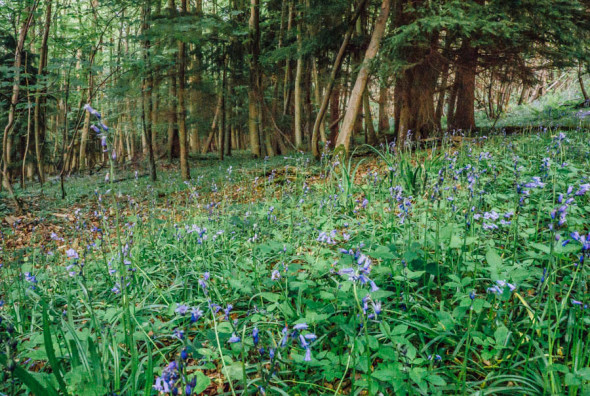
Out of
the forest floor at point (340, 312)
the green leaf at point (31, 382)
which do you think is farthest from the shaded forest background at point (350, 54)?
the green leaf at point (31, 382)

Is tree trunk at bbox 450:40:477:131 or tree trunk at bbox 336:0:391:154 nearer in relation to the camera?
tree trunk at bbox 336:0:391:154

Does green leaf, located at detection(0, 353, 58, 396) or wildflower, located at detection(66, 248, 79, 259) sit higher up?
wildflower, located at detection(66, 248, 79, 259)

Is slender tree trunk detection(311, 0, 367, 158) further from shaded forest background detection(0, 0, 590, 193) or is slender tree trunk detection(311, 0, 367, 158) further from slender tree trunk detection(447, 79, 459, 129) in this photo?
slender tree trunk detection(447, 79, 459, 129)

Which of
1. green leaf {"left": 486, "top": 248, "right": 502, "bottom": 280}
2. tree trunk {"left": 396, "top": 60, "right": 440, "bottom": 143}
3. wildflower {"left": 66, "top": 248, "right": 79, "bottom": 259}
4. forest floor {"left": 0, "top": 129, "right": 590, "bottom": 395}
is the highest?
tree trunk {"left": 396, "top": 60, "right": 440, "bottom": 143}

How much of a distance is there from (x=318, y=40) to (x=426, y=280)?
810cm

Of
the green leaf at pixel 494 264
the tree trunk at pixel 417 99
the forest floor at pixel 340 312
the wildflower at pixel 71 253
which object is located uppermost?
the tree trunk at pixel 417 99

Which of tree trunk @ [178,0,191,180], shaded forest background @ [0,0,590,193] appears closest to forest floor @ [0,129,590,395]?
shaded forest background @ [0,0,590,193]

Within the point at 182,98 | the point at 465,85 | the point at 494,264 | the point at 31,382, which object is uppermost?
the point at 182,98

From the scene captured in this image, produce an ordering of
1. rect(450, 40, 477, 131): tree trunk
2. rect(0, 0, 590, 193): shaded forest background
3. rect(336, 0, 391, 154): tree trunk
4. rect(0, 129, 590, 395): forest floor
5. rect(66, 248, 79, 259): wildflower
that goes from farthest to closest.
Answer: rect(450, 40, 477, 131): tree trunk, rect(336, 0, 391, 154): tree trunk, rect(0, 0, 590, 193): shaded forest background, rect(66, 248, 79, 259): wildflower, rect(0, 129, 590, 395): forest floor

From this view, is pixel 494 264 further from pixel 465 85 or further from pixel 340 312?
pixel 465 85

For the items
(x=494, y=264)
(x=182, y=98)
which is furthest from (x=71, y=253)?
(x=182, y=98)

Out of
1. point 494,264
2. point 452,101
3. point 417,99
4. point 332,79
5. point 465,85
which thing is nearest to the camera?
point 494,264

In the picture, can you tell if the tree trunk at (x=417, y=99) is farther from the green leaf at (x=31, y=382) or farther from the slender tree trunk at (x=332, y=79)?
the green leaf at (x=31, y=382)

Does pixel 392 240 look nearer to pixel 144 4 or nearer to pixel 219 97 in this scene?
pixel 144 4
